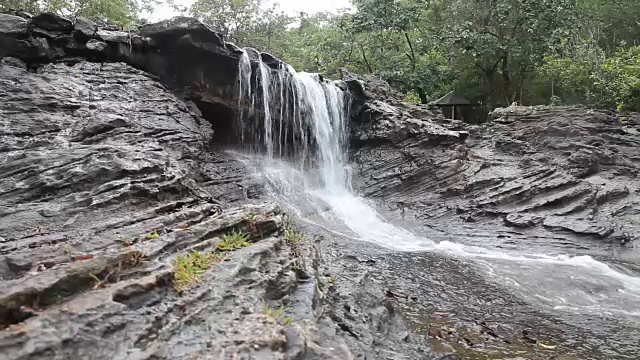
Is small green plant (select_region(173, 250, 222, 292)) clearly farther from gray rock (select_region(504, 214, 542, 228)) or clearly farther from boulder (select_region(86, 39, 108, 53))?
gray rock (select_region(504, 214, 542, 228))

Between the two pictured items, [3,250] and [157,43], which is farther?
[157,43]

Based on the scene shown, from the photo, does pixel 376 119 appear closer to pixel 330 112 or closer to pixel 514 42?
pixel 330 112

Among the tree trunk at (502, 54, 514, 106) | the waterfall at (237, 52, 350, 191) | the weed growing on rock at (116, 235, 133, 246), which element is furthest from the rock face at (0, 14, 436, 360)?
the tree trunk at (502, 54, 514, 106)

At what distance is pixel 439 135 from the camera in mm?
14242

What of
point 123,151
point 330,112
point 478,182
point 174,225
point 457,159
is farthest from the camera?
point 330,112

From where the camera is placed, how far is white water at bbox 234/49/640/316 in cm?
722

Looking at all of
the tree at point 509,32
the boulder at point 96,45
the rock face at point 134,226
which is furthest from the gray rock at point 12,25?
the tree at point 509,32

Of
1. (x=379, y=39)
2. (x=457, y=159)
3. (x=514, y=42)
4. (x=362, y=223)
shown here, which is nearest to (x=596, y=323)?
(x=362, y=223)

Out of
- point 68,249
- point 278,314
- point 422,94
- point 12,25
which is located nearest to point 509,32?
point 422,94

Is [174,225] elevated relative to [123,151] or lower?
lower

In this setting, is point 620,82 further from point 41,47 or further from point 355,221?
point 41,47

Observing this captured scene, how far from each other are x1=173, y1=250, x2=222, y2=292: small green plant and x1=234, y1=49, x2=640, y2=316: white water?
15.8 feet

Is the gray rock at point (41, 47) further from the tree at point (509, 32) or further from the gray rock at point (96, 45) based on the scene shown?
the tree at point (509, 32)

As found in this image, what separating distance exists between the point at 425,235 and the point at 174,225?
721 centimetres
